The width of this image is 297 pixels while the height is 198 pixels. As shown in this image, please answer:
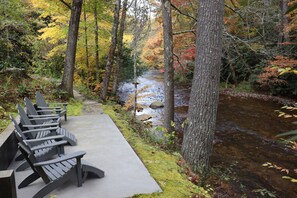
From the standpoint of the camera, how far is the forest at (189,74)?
196 inches

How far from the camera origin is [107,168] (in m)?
3.86

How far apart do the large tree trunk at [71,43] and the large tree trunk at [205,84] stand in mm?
4985

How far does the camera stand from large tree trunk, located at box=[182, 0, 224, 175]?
4.87m

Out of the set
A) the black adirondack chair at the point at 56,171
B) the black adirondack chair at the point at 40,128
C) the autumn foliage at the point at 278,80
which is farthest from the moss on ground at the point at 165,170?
the autumn foliage at the point at 278,80

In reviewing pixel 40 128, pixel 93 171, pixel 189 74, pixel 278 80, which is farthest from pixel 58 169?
pixel 189 74

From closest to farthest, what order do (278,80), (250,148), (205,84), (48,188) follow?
(48,188), (205,84), (250,148), (278,80)

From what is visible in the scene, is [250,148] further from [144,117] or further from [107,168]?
[107,168]

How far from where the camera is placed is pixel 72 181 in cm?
325

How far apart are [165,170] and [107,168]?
36.8 inches

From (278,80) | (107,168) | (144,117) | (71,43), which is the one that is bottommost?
(144,117)

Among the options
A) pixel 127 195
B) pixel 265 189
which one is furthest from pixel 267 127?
pixel 127 195

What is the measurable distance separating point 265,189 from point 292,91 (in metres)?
10.4

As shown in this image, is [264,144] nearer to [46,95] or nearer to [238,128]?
[238,128]

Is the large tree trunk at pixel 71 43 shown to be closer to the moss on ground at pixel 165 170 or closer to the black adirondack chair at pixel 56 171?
the moss on ground at pixel 165 170
